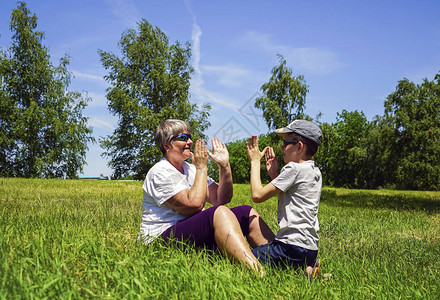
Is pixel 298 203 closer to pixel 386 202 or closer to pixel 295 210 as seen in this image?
pixel 295 210

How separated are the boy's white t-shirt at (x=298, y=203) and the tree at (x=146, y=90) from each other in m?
29.0

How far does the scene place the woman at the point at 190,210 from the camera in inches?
134

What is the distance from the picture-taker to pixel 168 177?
3.56 metres

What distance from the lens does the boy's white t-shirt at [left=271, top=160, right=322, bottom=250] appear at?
11.2ft

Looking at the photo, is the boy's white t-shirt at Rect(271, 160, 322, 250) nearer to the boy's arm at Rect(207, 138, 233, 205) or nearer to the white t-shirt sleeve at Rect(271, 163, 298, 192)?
the white t-shirt sleeve at Rect(271, 163, 298, 192)

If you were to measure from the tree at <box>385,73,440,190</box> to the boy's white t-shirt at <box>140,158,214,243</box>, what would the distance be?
693 inches

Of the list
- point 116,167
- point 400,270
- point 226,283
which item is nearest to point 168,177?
point 226,283

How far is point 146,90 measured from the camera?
33.0 meters

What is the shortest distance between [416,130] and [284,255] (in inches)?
702

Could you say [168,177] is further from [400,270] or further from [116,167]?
[116,167]

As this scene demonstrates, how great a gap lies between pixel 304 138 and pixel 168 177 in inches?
54.5

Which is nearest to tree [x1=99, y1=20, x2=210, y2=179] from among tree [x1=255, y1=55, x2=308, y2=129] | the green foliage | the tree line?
the tree line

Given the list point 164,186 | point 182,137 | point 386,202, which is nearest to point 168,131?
point 182,137

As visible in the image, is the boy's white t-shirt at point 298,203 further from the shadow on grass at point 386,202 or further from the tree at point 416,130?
the tree at point 416,130
